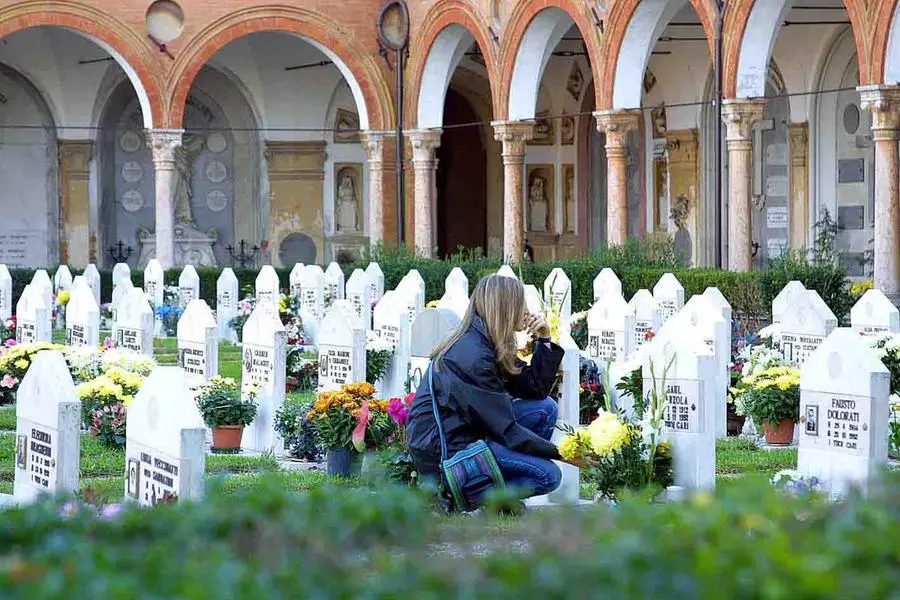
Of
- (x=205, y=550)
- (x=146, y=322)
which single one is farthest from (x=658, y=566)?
(x=146, y=322)

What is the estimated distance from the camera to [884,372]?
24.8ft

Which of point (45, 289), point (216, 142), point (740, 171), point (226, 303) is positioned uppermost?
point (216, 142)

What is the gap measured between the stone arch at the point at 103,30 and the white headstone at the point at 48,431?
1996 centimetres

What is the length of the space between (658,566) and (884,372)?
515 centimetres

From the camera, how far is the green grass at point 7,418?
12.0 meters

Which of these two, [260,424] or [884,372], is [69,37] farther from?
[884,372]

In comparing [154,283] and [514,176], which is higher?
[514,176]

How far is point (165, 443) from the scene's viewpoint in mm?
6438

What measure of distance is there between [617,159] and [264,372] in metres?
12.1

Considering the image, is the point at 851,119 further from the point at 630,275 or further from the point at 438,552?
the point at 438,552

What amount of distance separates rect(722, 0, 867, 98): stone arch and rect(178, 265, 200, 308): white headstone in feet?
25.0

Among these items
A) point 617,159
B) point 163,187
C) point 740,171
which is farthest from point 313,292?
point 163,187

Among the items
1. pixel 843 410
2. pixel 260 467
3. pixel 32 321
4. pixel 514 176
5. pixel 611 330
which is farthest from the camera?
pixel 514 176

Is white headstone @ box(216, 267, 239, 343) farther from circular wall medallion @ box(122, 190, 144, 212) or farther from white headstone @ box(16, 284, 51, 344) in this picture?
circular wall medallion @ box(122, 190, 144, 212)
